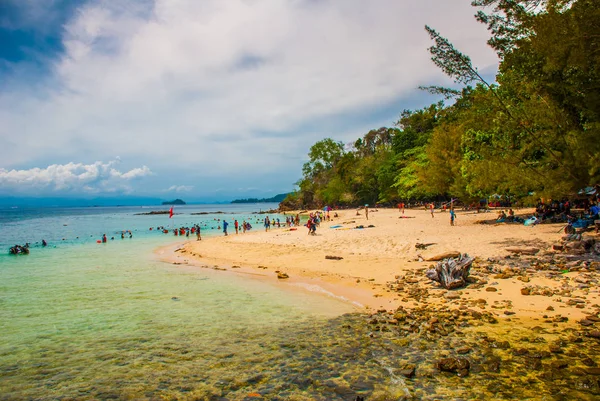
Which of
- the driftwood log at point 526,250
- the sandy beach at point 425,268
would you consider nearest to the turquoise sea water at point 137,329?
the sandy beach at point 425,268

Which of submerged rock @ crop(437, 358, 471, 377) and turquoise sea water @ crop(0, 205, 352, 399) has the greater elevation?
submerged rock @ crop(437, 358, 471, 377)

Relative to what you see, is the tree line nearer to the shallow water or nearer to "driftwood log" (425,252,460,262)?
"driftwood log" (425,252,460,262)

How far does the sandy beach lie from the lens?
9.03 meters

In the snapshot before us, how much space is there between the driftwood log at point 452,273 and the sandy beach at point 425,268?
0.84 feet

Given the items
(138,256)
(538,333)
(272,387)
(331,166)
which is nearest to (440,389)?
(272,387)

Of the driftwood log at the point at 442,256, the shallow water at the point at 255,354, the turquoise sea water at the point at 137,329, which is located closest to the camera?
the shallow water at the point at 255,354

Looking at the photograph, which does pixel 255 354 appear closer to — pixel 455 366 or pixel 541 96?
pixel 455 366

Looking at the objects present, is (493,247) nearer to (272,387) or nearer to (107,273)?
(272,387)

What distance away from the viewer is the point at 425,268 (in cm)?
1378

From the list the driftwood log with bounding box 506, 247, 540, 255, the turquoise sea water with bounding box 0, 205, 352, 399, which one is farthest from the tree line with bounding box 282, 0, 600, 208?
the turquoise sea water with bounding box 0, 205, 352, 399

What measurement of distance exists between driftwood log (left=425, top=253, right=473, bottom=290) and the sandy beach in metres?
0.25

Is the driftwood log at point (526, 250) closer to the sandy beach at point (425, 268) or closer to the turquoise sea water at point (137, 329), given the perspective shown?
the sandy beach at point (425, 268)

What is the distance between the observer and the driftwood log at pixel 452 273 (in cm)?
1066

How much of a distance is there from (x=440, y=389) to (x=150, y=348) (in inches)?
255
